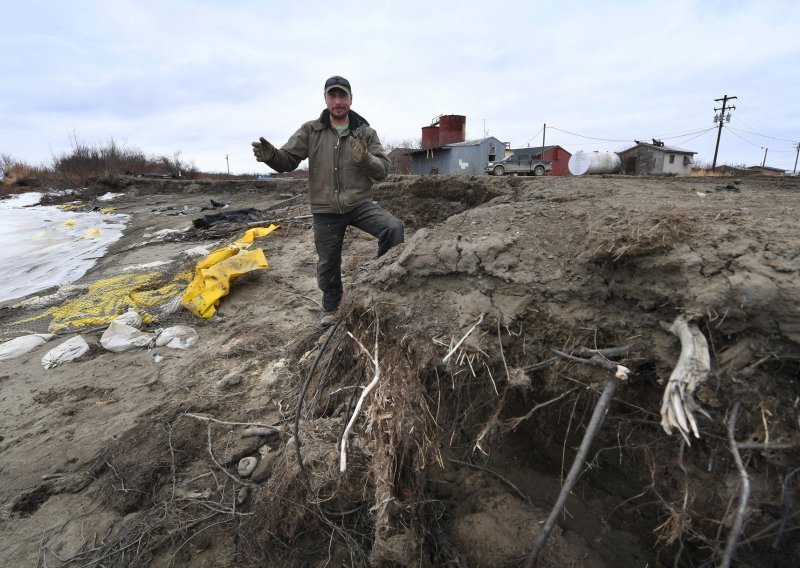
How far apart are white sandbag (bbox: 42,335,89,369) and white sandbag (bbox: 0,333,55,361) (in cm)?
35

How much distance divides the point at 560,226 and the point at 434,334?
0.92 meters

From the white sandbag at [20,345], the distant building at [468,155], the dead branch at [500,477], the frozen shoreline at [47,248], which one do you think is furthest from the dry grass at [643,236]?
the distant building at [468,155]

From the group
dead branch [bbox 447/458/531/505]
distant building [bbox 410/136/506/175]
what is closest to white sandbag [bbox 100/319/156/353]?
dead branch [bbox 447/458/531/505]

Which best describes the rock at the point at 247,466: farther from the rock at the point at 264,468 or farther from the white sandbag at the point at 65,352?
the white sandbag at the point at 65,352

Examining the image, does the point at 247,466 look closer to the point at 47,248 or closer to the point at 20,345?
the point at 20,345

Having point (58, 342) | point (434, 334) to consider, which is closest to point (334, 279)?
point (434, 334)

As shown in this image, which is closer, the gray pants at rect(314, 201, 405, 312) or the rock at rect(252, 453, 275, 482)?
the rock at rect(252, 453, 275, 482)

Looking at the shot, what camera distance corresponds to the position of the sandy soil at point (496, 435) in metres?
1.16

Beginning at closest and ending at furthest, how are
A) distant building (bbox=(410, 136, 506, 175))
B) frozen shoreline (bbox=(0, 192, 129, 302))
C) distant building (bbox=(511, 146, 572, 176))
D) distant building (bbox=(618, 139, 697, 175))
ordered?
frozen shoreline (bbox=(0, 192, 129, 302))
distant building (bbox=(410, 136, 506, 175))
distant building (bbox=(618, 139, 697, 175))
distant building (bbox=(511, 146, 572, 176))

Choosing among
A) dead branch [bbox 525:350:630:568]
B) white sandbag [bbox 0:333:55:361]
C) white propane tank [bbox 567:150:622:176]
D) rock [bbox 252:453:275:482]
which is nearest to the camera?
dead branch [bbox 525:350:630:568]

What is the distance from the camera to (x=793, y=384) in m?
1.12

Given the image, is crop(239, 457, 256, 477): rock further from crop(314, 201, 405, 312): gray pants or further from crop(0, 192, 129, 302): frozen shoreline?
crop(0, 192, 129, 302): frozen shoreline

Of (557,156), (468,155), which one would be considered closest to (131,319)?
(468,155)

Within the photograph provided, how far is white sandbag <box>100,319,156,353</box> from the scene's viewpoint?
12.0 feet
